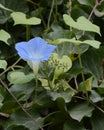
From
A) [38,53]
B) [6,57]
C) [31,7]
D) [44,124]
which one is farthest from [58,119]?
[31,7]

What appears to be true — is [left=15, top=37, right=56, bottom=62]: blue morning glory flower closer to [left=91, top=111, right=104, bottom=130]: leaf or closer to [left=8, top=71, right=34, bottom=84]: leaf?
[left=8, top=71, right=34, bottom=84]: leaf

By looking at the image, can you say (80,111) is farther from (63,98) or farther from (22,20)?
(22,20)

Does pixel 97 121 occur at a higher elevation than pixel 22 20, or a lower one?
lower

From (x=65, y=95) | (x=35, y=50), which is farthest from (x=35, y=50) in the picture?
(x=65, y=95)

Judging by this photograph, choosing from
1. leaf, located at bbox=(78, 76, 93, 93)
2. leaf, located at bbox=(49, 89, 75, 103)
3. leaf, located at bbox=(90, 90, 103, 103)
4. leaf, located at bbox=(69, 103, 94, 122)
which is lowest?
leaf, located at bbox=(69, 103, 94, 122)

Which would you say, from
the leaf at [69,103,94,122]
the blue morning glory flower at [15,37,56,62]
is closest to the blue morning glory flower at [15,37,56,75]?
the blue morning glory flower at [15,37,56,62]

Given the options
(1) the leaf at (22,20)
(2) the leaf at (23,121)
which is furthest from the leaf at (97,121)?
(1) the leaf at (22,20)
